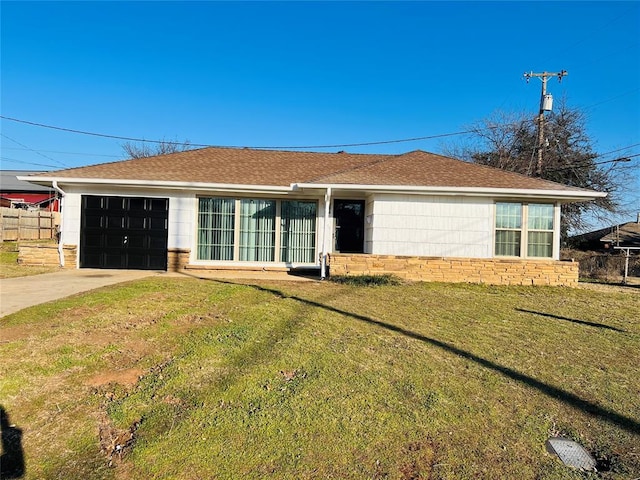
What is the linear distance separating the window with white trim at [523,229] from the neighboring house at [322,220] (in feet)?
0.09

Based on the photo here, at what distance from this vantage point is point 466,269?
1045 cm

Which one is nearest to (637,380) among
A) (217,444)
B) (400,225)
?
(217,444)

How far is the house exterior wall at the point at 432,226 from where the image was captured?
10.8 m

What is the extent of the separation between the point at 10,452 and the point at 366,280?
798cm

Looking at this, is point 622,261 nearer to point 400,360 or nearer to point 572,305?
point 572,305

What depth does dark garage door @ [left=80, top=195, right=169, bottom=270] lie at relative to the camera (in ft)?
36.7

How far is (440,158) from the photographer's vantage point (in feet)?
44.6

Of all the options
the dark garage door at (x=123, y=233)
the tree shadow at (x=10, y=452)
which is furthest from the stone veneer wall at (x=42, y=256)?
the tree shadow at (x=10, y=452)

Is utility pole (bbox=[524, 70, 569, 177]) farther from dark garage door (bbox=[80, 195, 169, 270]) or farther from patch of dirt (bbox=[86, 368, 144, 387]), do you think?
patch of dirt (bbox=[86, 368, 144, 387])

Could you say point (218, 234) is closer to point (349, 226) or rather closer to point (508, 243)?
point (349, 226)

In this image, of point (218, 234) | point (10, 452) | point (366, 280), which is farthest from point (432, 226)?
point (10, 452)

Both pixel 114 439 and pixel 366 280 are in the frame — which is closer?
pixel 114 439

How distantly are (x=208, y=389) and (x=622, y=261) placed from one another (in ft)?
60.4

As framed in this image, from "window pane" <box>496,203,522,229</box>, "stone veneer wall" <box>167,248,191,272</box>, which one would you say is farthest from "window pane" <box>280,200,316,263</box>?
"window pane" <box>496,203,522,229</box>
